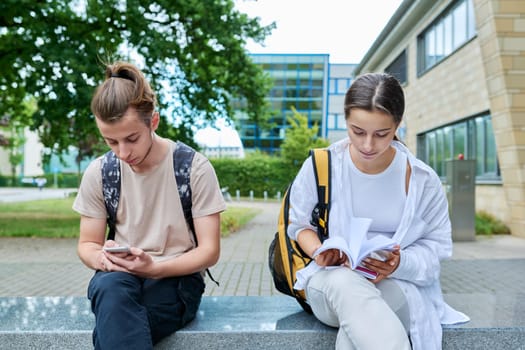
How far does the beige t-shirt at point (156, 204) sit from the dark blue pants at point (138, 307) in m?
0.17

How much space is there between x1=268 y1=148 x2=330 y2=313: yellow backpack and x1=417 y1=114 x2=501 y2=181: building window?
11.3 meters

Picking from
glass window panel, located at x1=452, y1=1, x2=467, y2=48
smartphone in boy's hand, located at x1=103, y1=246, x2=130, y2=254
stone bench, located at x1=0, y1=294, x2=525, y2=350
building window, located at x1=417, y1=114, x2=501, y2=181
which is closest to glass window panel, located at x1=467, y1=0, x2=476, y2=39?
glass window panel, located at x1=452, y1=1, x2=467, y2=48

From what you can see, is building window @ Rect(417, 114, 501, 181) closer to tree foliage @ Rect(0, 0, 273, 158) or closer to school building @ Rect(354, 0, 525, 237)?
school building @ Rect(354, 0, 525, 237)

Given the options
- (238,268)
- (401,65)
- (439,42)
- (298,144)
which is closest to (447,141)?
(439,42)

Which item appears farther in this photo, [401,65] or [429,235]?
[401,65]

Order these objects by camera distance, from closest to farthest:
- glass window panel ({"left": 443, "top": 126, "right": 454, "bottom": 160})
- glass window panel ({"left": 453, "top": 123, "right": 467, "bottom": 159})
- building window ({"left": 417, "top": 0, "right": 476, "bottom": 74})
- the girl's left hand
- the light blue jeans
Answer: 1. the light blue jeans
2. the girl's left hand
3. building window ({"left": 417, "top": 0, "right": 476, "bottom": 74})
4. glass window panel ({"left": 453, "top": 123, "right": 467, "bottom": 159})
5. glass window panel ({"left": 443, "top": 126, "right": 454, "bottom": 160})

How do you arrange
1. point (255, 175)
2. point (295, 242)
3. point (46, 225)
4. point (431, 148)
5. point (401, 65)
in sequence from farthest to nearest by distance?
point (255, 175) → point (401, 65) → point (431, 148) → point (46, 225) → point (295, 242)

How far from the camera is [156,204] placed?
2.50m

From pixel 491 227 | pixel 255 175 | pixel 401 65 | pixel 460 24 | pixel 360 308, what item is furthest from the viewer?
pixel 255 175

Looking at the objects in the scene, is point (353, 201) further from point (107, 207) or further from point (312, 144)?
point (312, 144)

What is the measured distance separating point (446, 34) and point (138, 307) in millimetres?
16414

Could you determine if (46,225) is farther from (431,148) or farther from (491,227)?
(431,148)

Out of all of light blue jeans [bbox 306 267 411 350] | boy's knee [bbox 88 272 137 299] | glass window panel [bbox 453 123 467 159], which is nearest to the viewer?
light blue jeans [bbox 306 267 411 350]

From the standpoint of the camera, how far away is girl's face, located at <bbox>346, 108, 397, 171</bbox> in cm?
233
